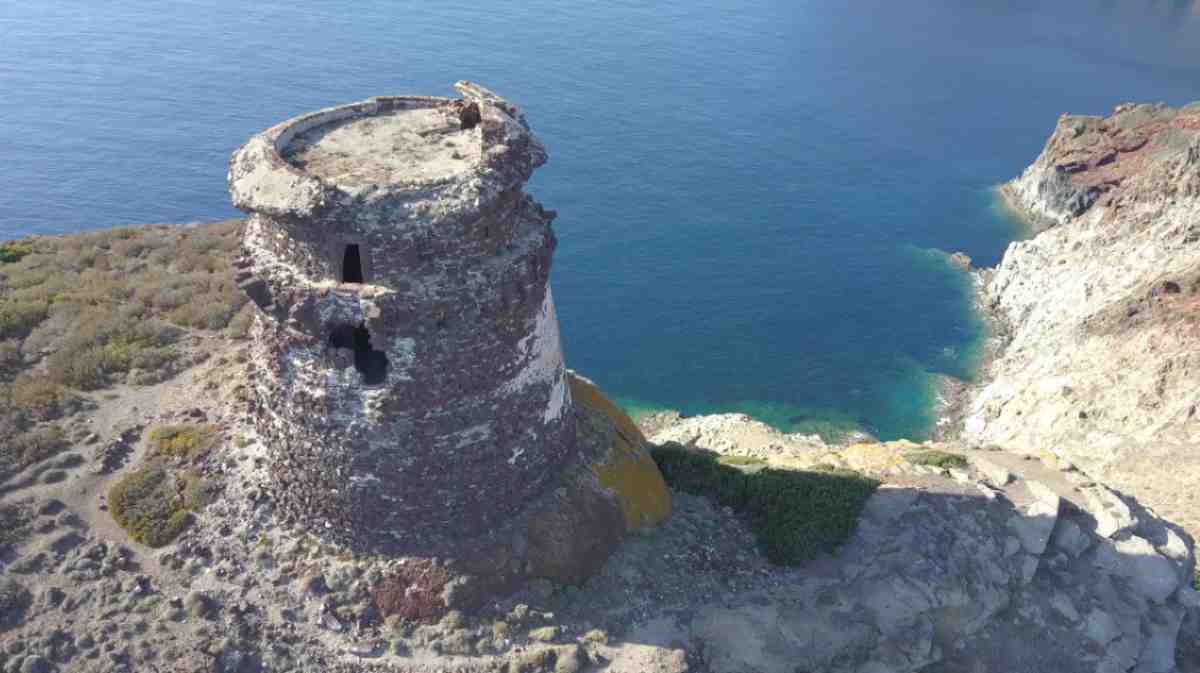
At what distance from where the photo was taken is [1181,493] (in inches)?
1079

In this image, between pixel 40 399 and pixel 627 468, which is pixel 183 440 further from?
pixel 627 468

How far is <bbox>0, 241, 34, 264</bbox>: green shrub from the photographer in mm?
30094

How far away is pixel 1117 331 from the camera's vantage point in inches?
1411

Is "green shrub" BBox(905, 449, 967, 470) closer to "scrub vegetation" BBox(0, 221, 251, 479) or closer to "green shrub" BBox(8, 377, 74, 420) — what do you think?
"scrub vegetation" BBox(0, 221, 251, 479)

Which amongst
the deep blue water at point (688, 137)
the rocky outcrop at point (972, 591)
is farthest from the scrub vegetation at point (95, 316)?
the deep blue water at point (688, 137)

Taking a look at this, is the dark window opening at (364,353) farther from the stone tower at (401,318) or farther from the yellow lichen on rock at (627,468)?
the yellow lichen on rock at (627,468)

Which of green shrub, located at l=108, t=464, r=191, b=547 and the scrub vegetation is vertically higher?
the scrub vegetation

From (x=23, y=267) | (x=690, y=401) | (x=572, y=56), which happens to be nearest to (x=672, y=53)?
(x=572, y=56)

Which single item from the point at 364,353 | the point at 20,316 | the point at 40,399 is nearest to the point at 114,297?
the point at 20,316

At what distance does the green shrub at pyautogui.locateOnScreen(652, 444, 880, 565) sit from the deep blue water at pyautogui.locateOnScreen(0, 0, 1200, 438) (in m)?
20.3

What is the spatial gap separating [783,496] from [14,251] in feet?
100

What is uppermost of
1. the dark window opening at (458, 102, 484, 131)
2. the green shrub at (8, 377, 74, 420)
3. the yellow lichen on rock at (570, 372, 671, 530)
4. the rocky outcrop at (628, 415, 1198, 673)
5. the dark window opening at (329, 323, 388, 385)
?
the dark window opening at (458, 102, 484, 131)

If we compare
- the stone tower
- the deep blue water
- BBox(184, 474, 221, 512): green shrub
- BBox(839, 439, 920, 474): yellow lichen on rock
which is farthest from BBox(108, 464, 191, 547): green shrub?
the deep blue water

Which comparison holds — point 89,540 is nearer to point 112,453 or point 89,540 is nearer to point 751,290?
point 112,453
